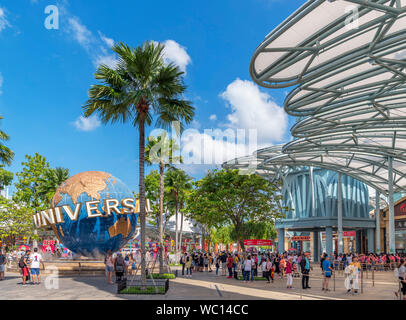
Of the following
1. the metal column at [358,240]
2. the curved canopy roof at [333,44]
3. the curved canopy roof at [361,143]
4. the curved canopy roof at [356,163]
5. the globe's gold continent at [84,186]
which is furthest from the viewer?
the metal column at [358,240]

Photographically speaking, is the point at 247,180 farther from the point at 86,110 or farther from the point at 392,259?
the point at 392,259

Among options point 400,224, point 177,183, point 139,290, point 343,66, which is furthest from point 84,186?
point 400,224

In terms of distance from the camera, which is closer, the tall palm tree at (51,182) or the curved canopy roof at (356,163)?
the curved canopy roof at (356,163)

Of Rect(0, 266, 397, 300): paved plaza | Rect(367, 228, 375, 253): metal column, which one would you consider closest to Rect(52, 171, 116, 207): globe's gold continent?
Rect(0, 266, 397, 300): paved plaza

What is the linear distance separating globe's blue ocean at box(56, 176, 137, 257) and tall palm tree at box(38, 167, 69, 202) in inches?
898

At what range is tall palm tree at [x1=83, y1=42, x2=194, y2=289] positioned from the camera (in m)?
16.9

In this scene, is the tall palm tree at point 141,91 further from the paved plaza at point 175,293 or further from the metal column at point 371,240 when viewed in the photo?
the metal column at point 371,240

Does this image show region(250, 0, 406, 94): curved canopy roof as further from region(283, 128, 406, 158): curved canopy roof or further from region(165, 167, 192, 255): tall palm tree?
region(165, 167, 192, 255): tall palm tree

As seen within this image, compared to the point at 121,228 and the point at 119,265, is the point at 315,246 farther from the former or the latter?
the point at 119,265

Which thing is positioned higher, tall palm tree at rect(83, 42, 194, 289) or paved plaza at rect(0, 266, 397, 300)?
tall palm tree at rect(83, 42, 194, 289)

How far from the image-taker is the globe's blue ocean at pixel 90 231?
78.2 ft

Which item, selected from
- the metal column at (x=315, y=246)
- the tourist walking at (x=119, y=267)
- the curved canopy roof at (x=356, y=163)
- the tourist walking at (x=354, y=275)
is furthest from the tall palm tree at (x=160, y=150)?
the metal column at (x=315, y=246)

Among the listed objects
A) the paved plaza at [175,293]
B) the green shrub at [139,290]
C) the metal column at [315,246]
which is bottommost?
the metal column at [315,246]
